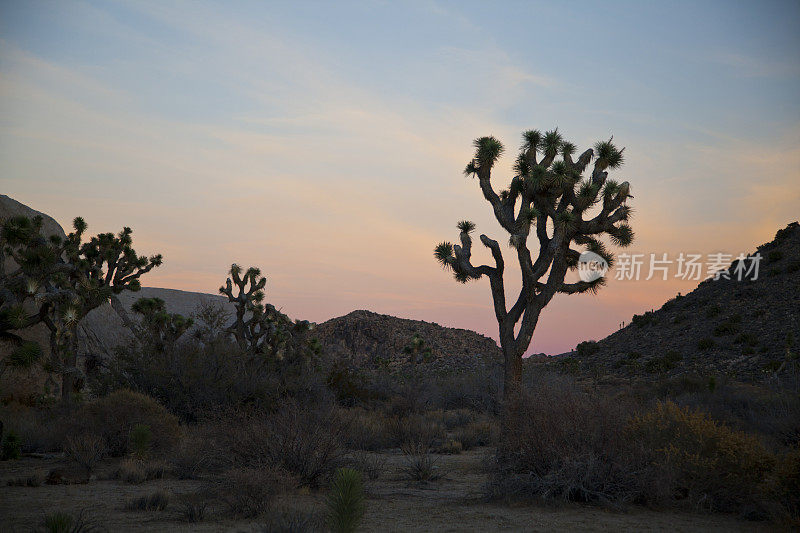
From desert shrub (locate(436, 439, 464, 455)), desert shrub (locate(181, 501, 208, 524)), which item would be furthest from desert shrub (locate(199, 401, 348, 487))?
desert shrub (locate(436, 439, 464, 455))

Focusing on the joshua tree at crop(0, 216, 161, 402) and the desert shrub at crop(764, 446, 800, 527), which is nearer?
the desert shrub at crop(764, 446, 800, 527)

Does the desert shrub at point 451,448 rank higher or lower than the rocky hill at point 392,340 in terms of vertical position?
lower

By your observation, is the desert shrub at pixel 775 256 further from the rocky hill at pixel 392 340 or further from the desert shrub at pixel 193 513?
the desert shrub at pixel 193 513

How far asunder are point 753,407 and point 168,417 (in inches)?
568

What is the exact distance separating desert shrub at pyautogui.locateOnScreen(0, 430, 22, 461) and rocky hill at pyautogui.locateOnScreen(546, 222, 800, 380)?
28880mm

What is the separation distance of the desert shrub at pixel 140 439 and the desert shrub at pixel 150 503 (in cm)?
376

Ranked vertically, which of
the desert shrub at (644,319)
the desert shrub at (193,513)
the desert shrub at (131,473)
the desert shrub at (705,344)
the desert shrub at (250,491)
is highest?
the desert shrub at (644,319)

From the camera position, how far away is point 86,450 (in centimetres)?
1141

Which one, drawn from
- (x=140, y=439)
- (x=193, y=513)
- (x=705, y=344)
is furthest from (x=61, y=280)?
(x=705, y=344)

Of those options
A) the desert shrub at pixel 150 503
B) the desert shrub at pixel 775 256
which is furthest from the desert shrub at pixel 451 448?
the desert shrub at pixel 775 256

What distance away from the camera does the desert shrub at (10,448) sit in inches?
494

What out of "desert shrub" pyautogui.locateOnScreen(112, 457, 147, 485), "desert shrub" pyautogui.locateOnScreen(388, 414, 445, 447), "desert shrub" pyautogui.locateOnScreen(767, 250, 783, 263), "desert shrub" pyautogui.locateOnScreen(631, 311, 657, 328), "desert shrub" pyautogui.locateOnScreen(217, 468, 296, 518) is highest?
"desert shrub" pyautogui.locateOnScreen(767, 250, 783, 263)

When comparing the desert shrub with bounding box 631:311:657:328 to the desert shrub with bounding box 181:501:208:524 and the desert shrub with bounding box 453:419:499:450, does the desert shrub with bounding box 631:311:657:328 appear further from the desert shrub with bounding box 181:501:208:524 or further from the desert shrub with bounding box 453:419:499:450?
the desert shrub with bounding box 181:501:208:524

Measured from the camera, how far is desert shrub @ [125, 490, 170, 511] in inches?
332
